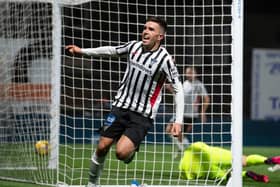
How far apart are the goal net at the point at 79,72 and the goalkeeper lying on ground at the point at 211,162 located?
0.05m

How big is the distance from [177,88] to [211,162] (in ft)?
7.60

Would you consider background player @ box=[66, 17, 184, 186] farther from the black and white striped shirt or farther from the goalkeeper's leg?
the goalkeeper's leg

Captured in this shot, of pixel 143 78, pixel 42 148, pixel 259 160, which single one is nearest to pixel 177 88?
pixel 143 78

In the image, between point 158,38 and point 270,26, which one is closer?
point 158,38

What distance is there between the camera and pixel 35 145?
1087 centimetres

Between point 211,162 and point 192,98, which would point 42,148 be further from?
point 192,98

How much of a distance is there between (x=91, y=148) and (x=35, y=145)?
1.89 meters

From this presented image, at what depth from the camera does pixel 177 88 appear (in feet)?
27.2

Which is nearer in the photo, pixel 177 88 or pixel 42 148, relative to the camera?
pixel 177 88

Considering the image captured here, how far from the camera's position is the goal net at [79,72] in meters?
10.0

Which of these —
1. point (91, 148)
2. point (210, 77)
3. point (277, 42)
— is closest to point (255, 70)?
point (277, 42)

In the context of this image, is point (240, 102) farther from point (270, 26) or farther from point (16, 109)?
point (270, 26)

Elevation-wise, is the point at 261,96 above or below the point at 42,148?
above

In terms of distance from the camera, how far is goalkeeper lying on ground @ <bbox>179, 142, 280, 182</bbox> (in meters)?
10.4
